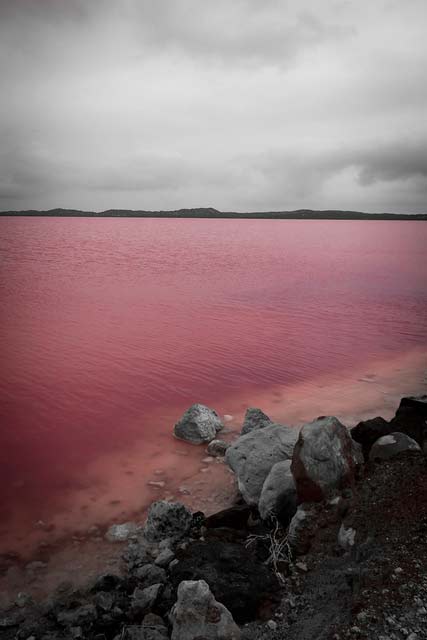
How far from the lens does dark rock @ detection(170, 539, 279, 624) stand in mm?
4895

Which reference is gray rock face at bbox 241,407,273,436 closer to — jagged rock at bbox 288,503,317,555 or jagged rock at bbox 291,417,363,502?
jagged rock at bbox 291,417,363,502

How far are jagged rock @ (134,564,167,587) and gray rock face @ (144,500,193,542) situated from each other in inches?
35.7

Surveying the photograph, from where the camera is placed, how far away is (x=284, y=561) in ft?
18.3

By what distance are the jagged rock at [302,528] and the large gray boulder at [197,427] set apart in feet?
13.9

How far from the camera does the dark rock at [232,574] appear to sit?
4.89 meters

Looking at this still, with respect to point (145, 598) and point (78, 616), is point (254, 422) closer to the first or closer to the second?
point (145, 598)

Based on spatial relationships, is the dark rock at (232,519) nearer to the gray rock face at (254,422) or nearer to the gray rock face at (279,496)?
the gray rock face at (279,496)

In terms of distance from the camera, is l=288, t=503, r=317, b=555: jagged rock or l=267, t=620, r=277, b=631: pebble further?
l=288, t=503, r=317, b=555: jagged rock

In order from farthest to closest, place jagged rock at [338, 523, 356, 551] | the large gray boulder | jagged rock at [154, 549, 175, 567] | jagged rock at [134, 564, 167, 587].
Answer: the large gray boulder, jagged rock at [154, 549, 175, 567], jagged rock at [134, 564, 167, 587], jagged rock at [338, 523, 356, 551]

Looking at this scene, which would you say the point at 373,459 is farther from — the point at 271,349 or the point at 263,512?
the point at 271,349

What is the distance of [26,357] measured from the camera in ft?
52.3

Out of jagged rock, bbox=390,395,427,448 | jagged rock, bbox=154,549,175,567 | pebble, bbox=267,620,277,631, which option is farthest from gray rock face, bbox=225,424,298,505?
pebble, bbox=267,620,277,631

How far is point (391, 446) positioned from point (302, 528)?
2229 millimetres

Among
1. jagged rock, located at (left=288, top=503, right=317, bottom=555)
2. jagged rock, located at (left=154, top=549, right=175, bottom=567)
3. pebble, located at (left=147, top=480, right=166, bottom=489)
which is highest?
jagged rock, located at (left=288, top=503, right=317, bottom=555)
